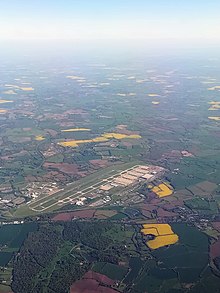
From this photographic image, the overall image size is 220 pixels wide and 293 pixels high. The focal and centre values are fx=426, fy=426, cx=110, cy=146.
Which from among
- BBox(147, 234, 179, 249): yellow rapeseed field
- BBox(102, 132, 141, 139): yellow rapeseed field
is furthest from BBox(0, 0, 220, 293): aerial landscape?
BBox(102, 132, 141, 139): yellow rapeseed field

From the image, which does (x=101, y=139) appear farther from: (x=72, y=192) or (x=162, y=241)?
(x=162, y=241)

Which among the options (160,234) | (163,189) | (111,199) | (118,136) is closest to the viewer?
(160,234)

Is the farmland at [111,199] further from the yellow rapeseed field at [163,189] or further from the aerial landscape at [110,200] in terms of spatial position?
the yellow rapeseed field at [163,189]

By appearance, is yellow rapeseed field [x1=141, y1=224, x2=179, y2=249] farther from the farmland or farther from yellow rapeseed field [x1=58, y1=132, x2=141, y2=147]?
yellow rapeseed field [x1=58, y1=132, x2=141, y2=147]

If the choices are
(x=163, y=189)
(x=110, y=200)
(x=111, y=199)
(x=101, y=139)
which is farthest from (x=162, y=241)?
(x=101, y=139)

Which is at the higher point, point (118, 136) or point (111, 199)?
point (111, 199)

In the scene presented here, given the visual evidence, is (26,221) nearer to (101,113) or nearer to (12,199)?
(12,199)
